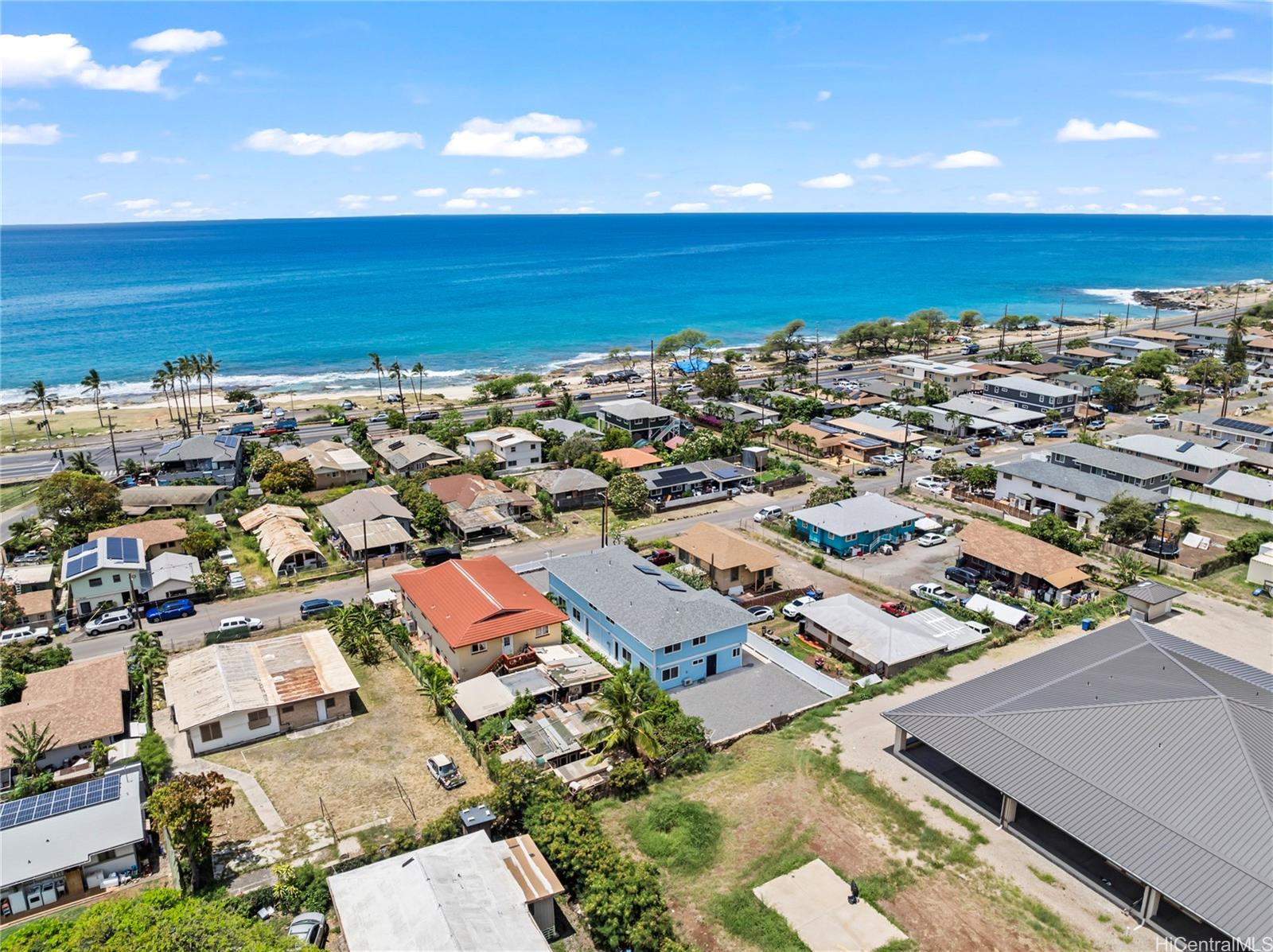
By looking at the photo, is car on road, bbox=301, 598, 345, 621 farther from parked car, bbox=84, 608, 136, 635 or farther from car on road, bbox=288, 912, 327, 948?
car on road, bbox=288, 912, 327, 948

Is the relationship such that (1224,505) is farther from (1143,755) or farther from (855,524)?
(1143,755)

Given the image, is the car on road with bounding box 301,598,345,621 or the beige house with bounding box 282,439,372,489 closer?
the car on road with bounding box 301,598,345,621

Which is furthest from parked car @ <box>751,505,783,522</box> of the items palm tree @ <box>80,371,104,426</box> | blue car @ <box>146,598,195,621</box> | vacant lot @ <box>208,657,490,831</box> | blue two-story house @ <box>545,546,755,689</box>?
palm tree @ <box>80,371,104,426</box>

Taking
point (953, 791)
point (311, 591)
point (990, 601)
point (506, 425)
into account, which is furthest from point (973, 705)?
point (506, 425)

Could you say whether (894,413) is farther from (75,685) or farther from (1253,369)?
(75,685)

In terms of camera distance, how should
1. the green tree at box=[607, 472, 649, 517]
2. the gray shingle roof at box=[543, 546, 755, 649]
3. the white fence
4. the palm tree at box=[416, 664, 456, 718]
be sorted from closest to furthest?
the palm tree at box=[416, 664, 456, 718], the gray shingle roof at box=[543, 546, 755, 649], the white fence, the green tree at box=[607, 472, 649, 517]

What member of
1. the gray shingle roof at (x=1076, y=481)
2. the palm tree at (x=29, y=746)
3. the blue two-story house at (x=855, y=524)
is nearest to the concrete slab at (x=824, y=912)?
the palm tree at (x=29, y=746)

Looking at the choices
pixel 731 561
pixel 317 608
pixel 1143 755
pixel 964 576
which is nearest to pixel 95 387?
pixel 317 608
